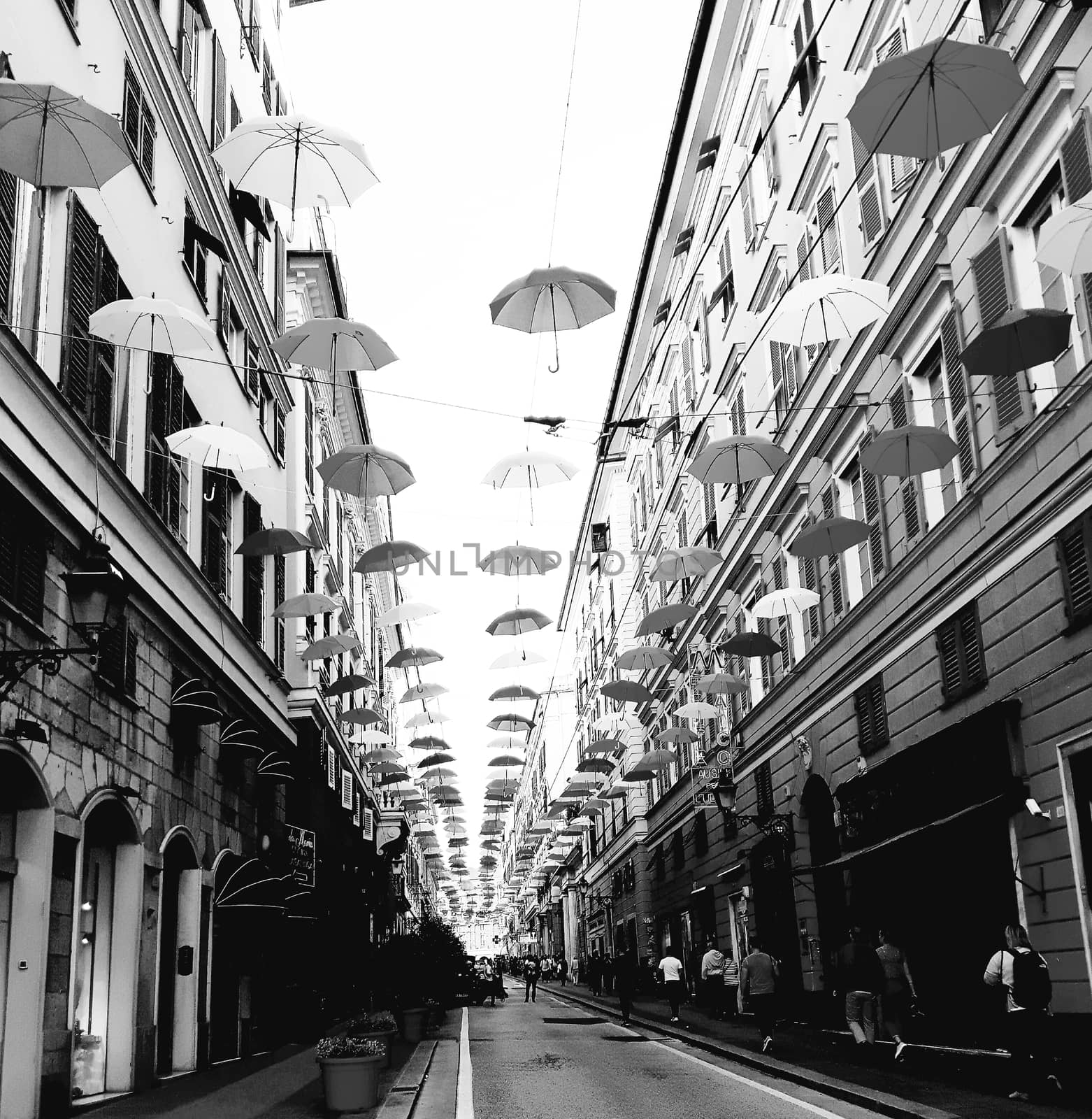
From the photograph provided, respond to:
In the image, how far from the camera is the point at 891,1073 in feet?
49.0

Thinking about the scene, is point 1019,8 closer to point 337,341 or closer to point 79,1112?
point 337,341

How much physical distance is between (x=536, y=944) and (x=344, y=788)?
256 ft

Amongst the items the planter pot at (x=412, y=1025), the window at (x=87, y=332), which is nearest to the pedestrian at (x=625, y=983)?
the planter pot at (x=412, y=1025)

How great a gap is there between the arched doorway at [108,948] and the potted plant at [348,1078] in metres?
3.11

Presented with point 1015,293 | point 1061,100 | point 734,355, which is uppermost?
point 734,355

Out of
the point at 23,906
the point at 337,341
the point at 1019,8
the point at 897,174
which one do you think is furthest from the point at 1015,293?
the point at 23,906

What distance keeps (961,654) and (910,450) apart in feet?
11.7

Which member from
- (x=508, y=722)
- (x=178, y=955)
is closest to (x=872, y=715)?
(x=178, y=955)

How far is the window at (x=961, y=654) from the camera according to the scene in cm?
1590

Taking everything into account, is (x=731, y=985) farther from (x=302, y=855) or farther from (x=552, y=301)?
(x=552, y=301)

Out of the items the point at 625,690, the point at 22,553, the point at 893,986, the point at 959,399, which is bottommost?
the point at 893,986

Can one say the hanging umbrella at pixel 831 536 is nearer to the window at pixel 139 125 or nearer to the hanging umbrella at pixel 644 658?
the window at pixel 139 125

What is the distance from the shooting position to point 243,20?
2517cm

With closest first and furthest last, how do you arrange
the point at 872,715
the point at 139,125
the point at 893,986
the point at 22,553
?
the point at 22,553 → the point at 893,986 → the point at 139,125 → the point at 872,715
